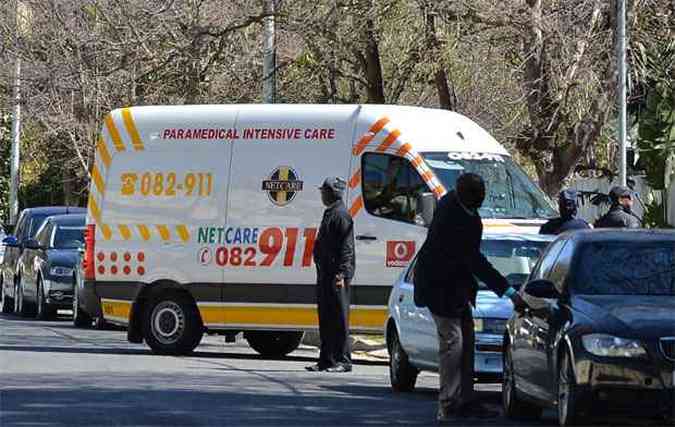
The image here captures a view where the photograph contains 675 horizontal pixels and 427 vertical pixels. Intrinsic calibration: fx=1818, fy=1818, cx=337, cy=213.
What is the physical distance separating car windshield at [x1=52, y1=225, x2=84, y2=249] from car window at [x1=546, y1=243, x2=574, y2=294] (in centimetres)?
1813

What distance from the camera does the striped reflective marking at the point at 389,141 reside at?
20.3 m

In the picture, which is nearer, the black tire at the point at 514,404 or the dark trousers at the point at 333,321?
the black tire at the point at 514,404

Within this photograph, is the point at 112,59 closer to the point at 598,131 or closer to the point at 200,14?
the point at 200,14

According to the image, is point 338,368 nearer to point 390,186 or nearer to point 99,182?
point 390,186

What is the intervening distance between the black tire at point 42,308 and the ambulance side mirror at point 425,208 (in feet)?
38.8

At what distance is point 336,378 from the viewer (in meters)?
17.8

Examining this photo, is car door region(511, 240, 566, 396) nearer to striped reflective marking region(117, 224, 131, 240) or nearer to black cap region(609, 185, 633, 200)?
black cap region(609, 185, 633, 200)

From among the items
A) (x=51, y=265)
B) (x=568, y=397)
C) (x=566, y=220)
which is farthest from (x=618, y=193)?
(x=51, y=265)

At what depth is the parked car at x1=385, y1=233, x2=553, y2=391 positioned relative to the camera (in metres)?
15.6

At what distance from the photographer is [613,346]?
11641 mm

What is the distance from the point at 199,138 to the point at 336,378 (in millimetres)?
4319

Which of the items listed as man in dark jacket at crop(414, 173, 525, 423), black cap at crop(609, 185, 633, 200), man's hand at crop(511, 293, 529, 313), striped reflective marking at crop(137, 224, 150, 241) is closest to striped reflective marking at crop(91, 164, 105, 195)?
striped reflective marking at crop(137, 224, 150, 241)

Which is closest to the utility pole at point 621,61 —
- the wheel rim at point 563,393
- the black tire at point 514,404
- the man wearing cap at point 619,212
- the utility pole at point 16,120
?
the man wearing cap at point 619,212

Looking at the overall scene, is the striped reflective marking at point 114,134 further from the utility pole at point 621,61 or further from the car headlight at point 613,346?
the car headlight at point 613,346
